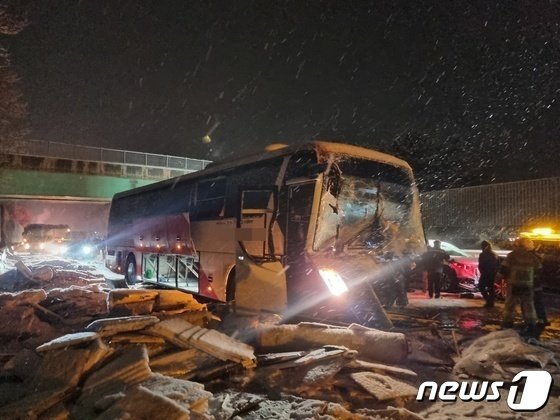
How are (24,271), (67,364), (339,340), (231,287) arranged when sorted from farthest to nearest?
1. (24,271)
2. (231,287)
3. (339,340)
4. (67,364)

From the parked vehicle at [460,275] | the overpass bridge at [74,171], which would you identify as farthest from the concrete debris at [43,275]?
the overpass bridge at [74,171]

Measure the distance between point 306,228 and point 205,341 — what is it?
2.42m

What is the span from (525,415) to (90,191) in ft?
108

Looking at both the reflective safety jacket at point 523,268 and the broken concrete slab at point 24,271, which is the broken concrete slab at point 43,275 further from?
the reflective safety jacket at point 523,268

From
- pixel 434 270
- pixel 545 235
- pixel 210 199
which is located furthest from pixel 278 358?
pixel 545 235

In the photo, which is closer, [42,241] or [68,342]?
[68,342]

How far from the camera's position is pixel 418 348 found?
6.62 m

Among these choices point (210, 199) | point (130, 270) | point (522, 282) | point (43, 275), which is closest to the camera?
point (522, 282)

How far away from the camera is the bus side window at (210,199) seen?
957 cm

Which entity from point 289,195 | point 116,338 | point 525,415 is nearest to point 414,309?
point 289,195

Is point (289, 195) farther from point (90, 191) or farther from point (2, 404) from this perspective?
point (90, 191)

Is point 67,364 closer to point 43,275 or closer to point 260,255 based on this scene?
point 260,255

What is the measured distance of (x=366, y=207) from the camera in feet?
25.0

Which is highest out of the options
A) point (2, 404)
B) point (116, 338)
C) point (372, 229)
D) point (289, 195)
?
point (289, 195)
